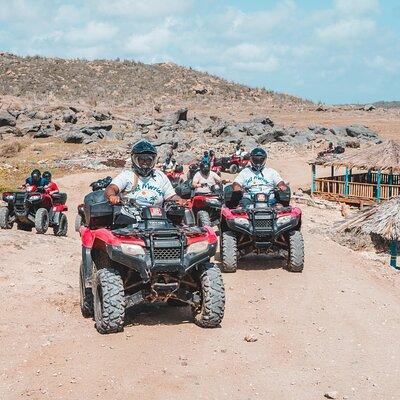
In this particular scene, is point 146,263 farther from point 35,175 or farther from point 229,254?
point 35,175

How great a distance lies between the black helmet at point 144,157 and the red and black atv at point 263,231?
302 centimetres

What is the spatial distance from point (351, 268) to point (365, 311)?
2859 millimetres

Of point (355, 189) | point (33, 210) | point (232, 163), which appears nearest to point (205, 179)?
point (33, 210)

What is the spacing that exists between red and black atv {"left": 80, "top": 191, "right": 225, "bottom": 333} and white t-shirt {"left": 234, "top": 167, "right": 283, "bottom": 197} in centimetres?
370

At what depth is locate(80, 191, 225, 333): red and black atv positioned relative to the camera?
672cm

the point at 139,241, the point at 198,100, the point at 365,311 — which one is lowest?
the point at 365,311

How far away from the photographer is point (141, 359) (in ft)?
20.1

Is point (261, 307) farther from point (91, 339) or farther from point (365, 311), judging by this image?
point (91, 339)

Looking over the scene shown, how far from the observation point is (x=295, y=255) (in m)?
10.2

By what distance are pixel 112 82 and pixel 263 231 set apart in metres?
70.2

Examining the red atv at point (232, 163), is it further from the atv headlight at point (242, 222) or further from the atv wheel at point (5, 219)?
the atv headlight at point (242, 222)

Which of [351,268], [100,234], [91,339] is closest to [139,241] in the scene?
[100,234]

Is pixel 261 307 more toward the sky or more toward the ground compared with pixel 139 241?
more toward the ground

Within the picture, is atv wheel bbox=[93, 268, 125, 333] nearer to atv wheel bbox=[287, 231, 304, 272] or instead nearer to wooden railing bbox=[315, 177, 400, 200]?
atv wheel bbox=[287, 231, 304, 272]
